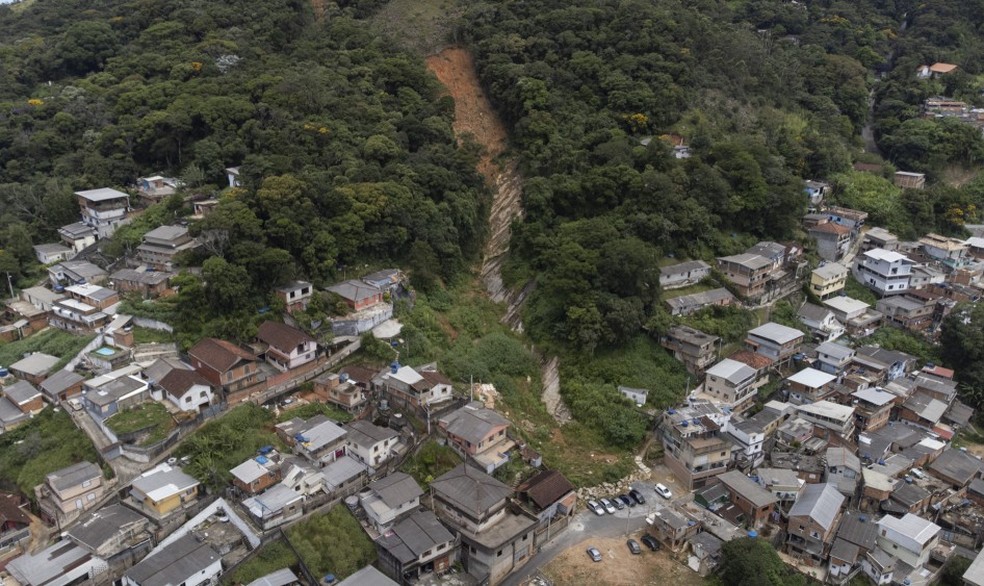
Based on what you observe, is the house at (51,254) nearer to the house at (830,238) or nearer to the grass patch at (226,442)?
the grass patch at (226,442)

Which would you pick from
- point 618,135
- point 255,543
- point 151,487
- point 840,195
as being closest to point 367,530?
point 255,543

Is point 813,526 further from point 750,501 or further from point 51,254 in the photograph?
point 51,254

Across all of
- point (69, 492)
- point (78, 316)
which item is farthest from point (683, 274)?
point (78, 316)

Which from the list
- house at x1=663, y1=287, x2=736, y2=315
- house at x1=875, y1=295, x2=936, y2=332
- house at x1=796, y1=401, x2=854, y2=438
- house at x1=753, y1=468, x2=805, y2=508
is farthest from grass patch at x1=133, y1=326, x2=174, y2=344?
house at x1=875, y1=295, x2=936, y2=332

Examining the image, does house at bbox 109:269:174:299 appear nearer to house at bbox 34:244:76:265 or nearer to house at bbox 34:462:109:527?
house at bbox 34:244:76:265

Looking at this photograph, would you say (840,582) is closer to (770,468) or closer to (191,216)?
(770,468)

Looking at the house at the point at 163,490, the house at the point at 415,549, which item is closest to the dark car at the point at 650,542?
the house at the point at 415,549
